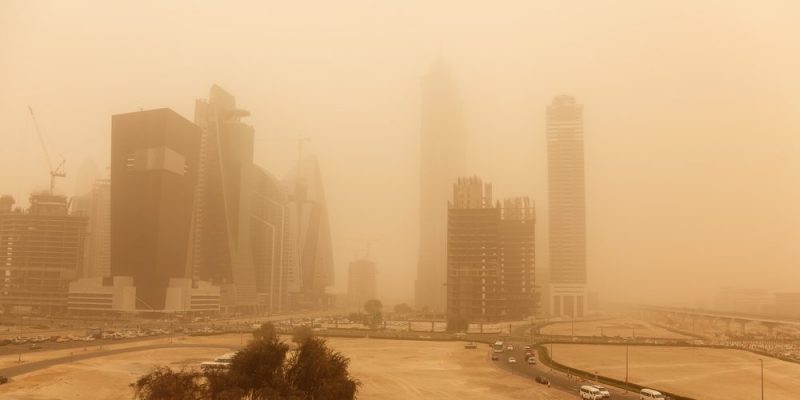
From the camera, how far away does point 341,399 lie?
62.7 metres

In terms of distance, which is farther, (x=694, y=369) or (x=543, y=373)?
(x=694, y=369)

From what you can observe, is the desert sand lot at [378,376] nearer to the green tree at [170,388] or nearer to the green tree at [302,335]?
the green tree at [302,335]

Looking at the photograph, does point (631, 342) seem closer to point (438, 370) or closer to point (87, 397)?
point (438, 370)

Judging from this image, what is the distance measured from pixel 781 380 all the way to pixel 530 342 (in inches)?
2352

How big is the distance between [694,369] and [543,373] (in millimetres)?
28232

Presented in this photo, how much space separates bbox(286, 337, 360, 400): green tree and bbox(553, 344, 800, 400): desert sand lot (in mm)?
46447

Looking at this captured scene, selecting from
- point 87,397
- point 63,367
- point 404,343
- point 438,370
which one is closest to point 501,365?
point 438,370

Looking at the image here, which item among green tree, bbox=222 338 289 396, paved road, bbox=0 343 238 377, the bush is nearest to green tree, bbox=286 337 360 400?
the bush

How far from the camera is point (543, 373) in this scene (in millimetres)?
98625

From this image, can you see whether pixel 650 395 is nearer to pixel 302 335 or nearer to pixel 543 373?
pixel 543 373

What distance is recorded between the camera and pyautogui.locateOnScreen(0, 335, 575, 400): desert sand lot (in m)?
80.5

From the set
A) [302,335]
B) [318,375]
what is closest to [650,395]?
[318,375]

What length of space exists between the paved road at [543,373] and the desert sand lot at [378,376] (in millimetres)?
2528

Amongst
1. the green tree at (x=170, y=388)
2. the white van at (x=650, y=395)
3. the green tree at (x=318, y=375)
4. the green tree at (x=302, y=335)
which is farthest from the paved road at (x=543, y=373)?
the green tree at (x=170, y=388)
